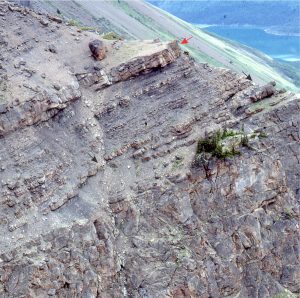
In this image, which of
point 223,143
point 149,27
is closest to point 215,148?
point 223,143

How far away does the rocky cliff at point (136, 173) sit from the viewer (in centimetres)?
2430

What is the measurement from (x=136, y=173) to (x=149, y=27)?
56.5 meters

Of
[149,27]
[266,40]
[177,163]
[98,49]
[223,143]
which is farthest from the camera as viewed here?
[266,40]

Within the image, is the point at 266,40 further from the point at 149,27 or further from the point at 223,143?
the point at 223,143

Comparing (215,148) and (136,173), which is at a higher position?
(215,148)

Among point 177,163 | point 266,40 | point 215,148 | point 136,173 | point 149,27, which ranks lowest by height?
point 266,40

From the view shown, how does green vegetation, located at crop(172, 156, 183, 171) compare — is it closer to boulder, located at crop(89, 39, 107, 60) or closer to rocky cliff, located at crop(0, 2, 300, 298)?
rocky cliff, located at crop(0, 2, 300, 298)

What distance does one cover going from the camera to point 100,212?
85.8 ft

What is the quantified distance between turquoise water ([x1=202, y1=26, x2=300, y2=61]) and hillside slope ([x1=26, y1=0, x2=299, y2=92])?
85.9ft

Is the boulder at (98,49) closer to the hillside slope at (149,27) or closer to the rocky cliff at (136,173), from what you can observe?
the rocky cliff at (136,173)

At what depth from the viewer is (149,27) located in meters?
81.0

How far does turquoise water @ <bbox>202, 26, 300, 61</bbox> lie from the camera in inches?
4941

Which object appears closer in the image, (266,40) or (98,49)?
(98,49)

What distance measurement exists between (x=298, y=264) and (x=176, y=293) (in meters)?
7.42
